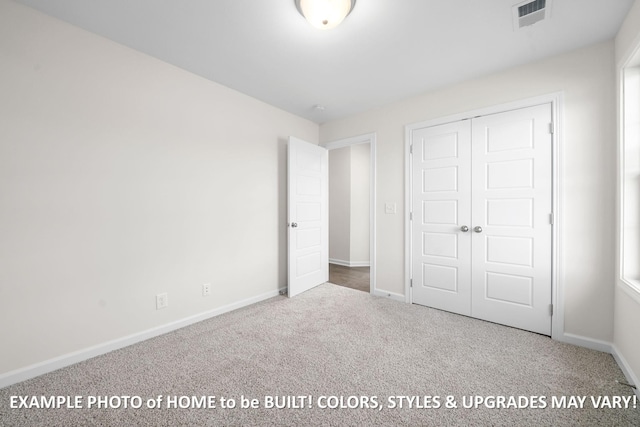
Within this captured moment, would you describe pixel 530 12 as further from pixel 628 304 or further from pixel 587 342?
pixel 587 342

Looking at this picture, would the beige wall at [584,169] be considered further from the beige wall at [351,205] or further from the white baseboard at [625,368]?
the beige wall at [351,205]

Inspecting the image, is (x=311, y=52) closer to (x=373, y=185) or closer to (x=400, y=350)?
(x=373, y=185)

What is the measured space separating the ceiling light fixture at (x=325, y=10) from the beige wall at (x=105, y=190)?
1496mm

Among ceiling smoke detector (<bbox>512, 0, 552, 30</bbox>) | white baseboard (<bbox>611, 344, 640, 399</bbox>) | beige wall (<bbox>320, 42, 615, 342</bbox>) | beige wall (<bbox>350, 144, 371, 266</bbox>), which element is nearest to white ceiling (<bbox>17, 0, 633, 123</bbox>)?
ceiling smoke detector (<bbox>512, 0, 552, 30</bbox>)

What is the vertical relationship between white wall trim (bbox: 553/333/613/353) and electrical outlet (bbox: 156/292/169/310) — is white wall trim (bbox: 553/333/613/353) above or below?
below

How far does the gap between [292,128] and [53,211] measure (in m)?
2.65

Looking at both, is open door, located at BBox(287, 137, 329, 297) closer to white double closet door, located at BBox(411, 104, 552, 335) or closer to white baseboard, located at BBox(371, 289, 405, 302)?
white baseboard, located at BBox(371, 289, 405, 302)

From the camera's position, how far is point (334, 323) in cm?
257

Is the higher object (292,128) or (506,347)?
(292,128)

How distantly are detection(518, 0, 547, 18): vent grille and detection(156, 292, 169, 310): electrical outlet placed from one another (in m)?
3.59

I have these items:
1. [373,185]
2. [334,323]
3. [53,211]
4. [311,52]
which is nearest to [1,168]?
[53,211]

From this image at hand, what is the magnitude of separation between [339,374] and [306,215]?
2154 millimetres

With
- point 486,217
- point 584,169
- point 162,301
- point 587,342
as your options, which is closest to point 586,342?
point 587,342

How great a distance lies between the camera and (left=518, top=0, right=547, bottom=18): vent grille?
1.67m
